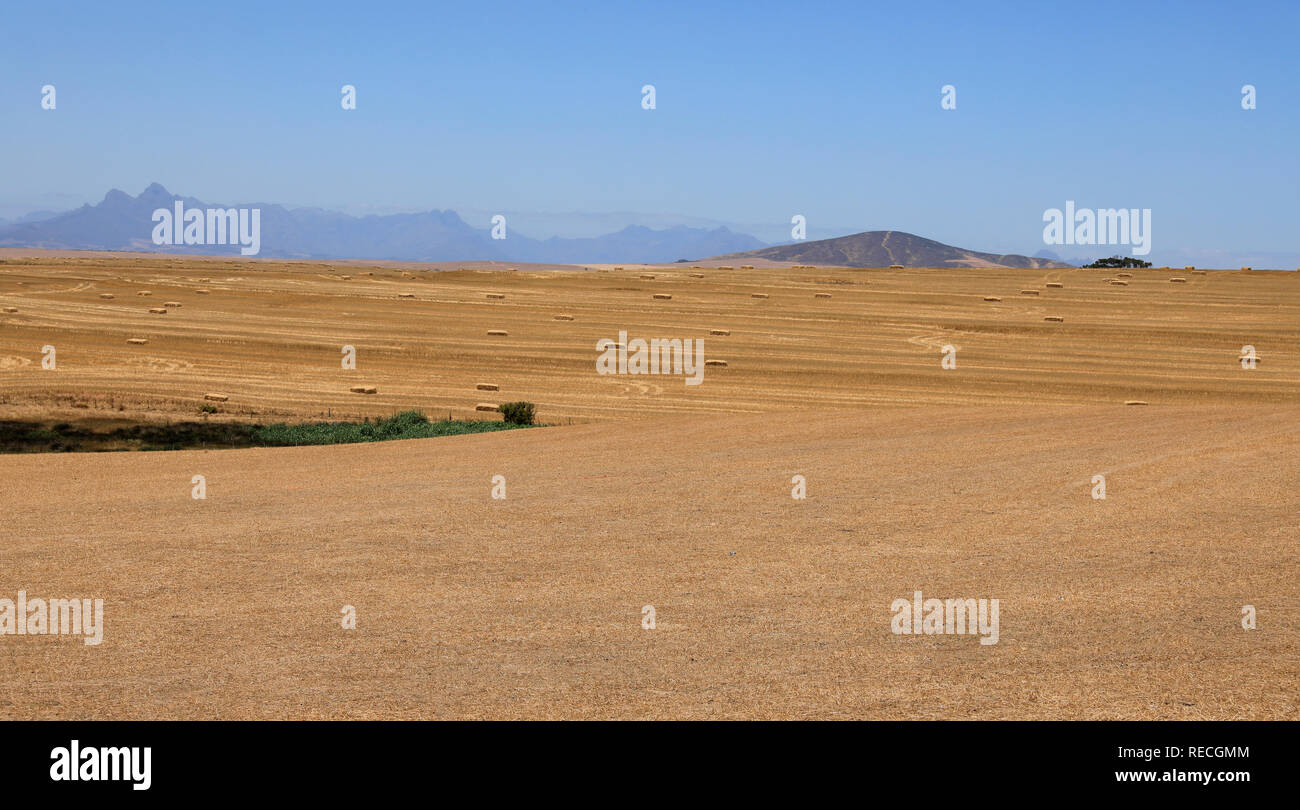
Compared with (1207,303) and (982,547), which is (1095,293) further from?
(982,547)

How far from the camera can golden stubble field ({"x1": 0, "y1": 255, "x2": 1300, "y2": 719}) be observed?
9.95 meters

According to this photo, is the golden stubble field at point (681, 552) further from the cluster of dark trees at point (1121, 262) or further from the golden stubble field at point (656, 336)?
the cluster of dark trees at point (1121, 262)

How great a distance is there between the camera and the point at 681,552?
15070 mm

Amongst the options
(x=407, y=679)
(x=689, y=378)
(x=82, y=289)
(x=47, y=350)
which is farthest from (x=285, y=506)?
(x=82, y=289)

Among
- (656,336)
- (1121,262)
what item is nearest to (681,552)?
(656,336)

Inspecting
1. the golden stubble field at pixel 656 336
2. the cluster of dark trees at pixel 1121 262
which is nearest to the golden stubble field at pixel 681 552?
the golden stubble field at pixel 656 336

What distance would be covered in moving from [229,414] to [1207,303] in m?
41.9

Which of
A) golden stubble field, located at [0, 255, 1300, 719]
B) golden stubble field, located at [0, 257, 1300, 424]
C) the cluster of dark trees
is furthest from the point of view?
the cluster of dark trees

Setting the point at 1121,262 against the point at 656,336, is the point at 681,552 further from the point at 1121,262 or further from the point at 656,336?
the point at 1121,262

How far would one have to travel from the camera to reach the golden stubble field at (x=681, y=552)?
9.95m

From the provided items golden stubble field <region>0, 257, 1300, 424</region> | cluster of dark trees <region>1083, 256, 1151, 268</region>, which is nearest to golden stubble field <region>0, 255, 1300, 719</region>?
golden stubble field <region>0, 257, 1300, 424</region>

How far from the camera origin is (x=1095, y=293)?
52781 millimetres

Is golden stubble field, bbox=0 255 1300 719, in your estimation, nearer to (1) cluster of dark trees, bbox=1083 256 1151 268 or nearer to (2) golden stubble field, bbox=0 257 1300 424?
(2) golden stubble field, bbox=0 257 1300 424

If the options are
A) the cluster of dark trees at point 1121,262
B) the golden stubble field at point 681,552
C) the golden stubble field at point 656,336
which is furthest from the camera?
the cluster of dark trees at point 1121,262
